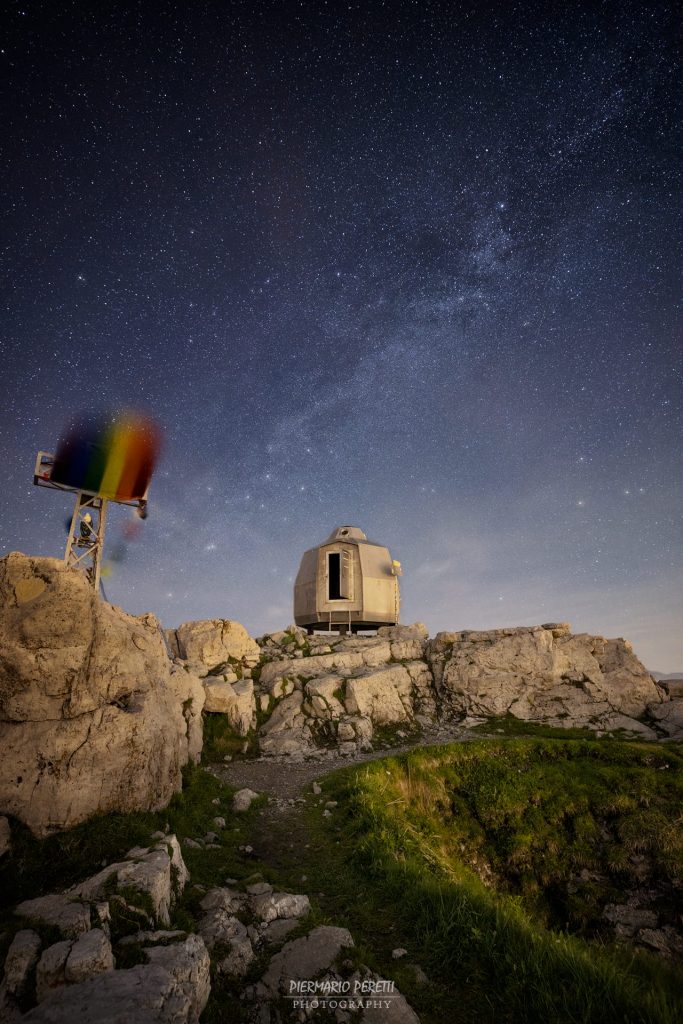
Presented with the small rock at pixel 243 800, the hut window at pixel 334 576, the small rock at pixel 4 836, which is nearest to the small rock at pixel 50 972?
the small rock at pixel 4 836

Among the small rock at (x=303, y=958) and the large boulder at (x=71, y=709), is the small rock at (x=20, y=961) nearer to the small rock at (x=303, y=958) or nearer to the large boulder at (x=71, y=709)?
the small rock at (x=303, y=958)

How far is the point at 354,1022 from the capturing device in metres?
4.75

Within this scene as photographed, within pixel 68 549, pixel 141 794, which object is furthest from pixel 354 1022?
pixel 68 549

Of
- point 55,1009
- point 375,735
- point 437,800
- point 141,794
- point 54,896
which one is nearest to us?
point 55,1009

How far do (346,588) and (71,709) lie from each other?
2921cm

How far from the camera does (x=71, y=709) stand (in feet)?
33.1

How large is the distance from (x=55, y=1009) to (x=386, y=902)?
18.5 ft

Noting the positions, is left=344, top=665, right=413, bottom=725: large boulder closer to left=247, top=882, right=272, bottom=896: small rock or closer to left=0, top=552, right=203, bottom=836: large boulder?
left=0, top=552, right=203, bottom=836: large boulder

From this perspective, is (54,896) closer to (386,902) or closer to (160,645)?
(386,902)

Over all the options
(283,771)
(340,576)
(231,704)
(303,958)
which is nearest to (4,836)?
(303,958)

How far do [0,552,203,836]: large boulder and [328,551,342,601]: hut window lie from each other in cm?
2648

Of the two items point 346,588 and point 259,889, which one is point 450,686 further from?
point 259,889

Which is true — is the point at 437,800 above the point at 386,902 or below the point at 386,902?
below

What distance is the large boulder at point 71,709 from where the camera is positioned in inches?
352
